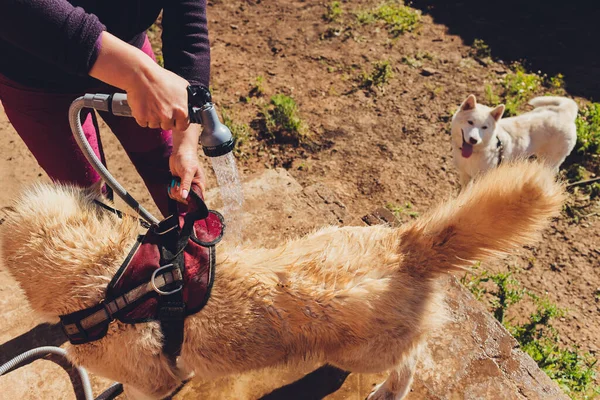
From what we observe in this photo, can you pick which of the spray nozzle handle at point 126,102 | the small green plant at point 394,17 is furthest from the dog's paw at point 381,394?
the small green plant at point 394,17

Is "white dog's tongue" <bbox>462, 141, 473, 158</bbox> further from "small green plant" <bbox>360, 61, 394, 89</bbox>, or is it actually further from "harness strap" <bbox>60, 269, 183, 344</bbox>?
"harness strap" <bbox>60, 269, 183, 344</bbox>

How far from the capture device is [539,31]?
6266 mm

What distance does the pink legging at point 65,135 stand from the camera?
1.70 meters

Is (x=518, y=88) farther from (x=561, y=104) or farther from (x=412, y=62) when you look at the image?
(x=412, y=62)

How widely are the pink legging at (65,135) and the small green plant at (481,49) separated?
17.0 feet

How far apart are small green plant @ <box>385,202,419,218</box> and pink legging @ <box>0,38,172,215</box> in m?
2.47

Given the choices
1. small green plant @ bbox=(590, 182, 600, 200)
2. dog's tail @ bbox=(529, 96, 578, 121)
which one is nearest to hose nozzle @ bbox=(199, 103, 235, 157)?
dog's tail @ bbox=(529, 96, 578, 121)

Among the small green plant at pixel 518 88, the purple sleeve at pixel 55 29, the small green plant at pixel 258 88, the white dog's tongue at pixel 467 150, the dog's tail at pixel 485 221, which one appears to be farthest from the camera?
the small green plant at pixel 518 88

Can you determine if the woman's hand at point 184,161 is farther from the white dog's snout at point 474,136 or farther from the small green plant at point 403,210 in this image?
the white dog's snout at point 474,136

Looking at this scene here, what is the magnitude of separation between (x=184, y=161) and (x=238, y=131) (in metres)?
3.00

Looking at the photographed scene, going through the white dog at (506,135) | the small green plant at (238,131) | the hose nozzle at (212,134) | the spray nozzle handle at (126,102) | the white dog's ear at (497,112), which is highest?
the spray nozzle handle at (126,102)

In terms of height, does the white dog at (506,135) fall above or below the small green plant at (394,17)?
below

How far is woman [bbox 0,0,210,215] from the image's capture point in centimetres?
121

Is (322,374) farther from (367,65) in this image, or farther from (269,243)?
(367,65)
